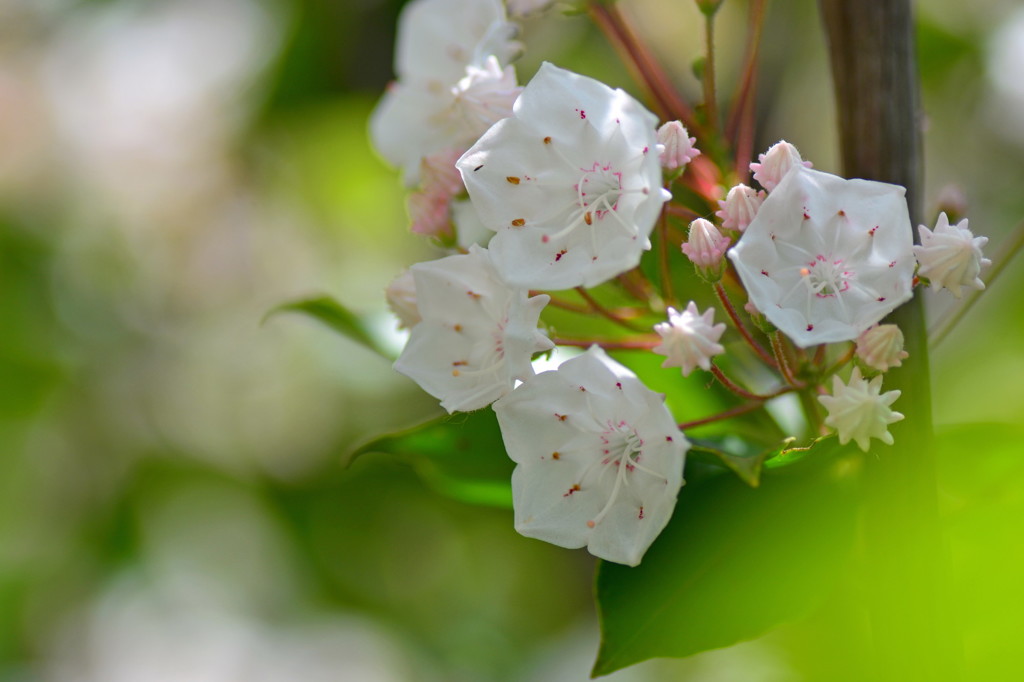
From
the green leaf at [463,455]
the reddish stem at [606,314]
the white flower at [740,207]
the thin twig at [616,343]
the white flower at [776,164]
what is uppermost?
the white flower at [776,164]

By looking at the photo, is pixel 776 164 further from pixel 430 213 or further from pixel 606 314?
pixel 430 213

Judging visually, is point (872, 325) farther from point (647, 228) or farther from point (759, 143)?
point (759, 143)

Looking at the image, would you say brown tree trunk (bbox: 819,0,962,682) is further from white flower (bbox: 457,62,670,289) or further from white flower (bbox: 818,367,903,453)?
white flower (bbox: 457,62,670,289)

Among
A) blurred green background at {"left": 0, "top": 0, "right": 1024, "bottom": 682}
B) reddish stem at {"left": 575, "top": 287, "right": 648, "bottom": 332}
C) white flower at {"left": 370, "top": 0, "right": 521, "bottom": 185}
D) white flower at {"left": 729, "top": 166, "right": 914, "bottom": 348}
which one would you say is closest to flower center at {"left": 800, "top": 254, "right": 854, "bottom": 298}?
white flower at {"left": 729, "top": 166, "right": 914, "bottom": 348}

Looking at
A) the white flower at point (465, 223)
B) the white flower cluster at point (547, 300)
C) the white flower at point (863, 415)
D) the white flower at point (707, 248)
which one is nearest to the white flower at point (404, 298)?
the white flower cluster at point (547, 300)

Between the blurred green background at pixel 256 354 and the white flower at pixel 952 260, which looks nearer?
the white flower at pixel 952 260

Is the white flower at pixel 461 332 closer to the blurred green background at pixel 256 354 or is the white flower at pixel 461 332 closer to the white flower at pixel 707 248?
the white flower at pixel 707 248

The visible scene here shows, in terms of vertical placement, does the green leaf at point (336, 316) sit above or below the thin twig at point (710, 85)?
below
